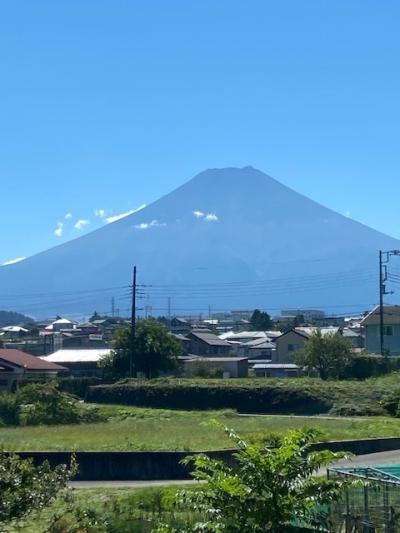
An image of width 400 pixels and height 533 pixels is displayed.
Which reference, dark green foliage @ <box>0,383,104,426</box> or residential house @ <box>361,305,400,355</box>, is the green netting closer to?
dark green foliage @ <box>0,383,104,426</box>

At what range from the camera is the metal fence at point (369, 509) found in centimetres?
1281

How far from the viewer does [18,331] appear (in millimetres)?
140500

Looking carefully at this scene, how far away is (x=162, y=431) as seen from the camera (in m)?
36.2

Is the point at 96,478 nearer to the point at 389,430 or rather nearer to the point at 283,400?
the point at 389,430

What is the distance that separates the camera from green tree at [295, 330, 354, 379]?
59.7 m

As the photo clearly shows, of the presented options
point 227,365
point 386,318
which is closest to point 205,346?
point 227,365

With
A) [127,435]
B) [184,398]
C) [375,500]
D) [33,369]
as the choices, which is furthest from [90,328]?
[375,500]

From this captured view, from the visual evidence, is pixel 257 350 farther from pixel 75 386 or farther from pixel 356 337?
pixel 75 386

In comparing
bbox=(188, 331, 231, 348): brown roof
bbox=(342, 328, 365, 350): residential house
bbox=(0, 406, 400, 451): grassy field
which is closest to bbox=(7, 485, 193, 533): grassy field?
bbox=(0, 406, 400, 451): grassy field

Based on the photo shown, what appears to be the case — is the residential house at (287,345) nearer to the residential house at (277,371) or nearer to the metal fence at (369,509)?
the residential house at (277,371)

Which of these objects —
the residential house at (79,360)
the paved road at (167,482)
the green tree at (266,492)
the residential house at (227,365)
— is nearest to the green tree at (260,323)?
the residential house at (227,365)

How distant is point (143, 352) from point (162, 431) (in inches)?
1159

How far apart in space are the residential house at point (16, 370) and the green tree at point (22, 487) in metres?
46.0

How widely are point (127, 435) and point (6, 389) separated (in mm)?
25194
